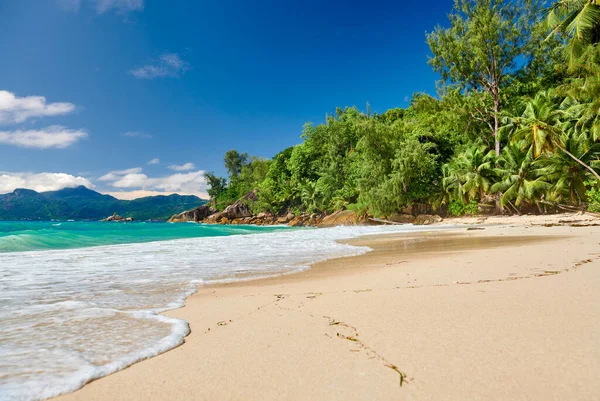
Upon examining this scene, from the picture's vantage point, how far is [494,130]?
1007 inches

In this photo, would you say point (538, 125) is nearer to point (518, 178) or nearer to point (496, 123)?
point (518, 178)

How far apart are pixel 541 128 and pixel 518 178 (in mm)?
4947

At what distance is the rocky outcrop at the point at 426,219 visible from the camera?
25.8 m

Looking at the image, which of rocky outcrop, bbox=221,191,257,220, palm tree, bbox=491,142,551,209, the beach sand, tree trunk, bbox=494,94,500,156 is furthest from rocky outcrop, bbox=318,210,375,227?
the beach sand

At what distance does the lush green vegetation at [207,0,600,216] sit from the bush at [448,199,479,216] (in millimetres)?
81

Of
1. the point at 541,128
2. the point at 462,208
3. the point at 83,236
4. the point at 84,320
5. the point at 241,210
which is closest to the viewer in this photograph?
the point at 84,320

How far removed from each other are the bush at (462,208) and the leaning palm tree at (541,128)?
18.4 ft

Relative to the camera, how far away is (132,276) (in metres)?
5.05

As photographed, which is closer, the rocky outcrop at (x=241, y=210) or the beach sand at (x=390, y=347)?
the beach sand at (x=390, y=347)

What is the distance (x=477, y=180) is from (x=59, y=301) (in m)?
25.4

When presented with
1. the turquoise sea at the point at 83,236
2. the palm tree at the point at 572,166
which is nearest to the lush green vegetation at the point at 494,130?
the palm tree at the point at 572,166

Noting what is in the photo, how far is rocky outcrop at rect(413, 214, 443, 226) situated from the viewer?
84.7 ft

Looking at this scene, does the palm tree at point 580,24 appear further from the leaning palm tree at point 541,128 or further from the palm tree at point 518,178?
the palm tree at point 518,178

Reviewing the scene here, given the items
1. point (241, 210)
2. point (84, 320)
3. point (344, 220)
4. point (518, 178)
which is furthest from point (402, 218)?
point (241, 210)
